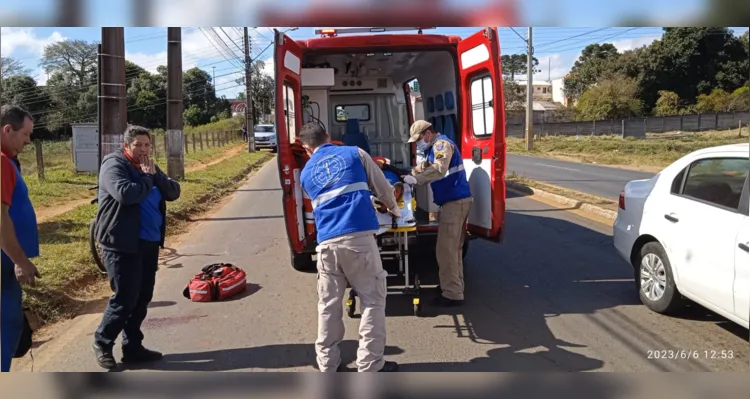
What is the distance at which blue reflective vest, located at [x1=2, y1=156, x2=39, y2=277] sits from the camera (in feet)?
11.9

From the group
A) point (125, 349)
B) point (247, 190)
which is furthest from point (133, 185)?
point (247, 190)

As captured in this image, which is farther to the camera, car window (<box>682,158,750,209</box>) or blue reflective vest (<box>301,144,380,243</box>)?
car window (<box>682,158,750,209</box>)

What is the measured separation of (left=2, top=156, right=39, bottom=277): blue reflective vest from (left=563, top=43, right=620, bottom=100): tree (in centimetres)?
4229

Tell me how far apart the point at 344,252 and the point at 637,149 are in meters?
26.5

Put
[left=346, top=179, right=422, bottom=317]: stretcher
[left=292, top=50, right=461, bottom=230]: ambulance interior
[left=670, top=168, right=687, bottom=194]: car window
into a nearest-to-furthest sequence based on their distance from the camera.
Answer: [left=670, top=168, right=687, bottom=194]: car window
[left=346, top=179, right=422, bottom=317]: stretcher
[left=292, top=50, right=461, bottom=230]: ambulance interior

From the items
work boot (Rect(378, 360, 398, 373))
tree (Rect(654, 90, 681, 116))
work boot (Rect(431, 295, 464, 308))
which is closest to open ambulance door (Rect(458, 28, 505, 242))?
work boot (Rect(431, 295, 464, 308))

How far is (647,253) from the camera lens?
18.3 ft

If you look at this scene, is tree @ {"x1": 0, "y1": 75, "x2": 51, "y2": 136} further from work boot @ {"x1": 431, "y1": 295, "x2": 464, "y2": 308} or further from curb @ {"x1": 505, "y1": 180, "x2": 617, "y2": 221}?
curb @ {"x1": 505, "y1": 180, "x2": 617, "y2": 221}

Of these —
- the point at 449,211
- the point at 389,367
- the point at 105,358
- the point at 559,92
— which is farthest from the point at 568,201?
the point at 559,92

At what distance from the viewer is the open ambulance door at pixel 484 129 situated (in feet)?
19.0

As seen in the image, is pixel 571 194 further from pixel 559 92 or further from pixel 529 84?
pixel 559 92

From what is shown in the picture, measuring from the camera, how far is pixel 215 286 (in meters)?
6.23

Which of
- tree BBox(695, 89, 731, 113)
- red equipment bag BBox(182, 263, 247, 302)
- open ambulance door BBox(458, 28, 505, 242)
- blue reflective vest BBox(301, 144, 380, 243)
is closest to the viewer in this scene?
blue reflective vest BBox(301, 144, 380, 243)

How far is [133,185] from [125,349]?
135cm
